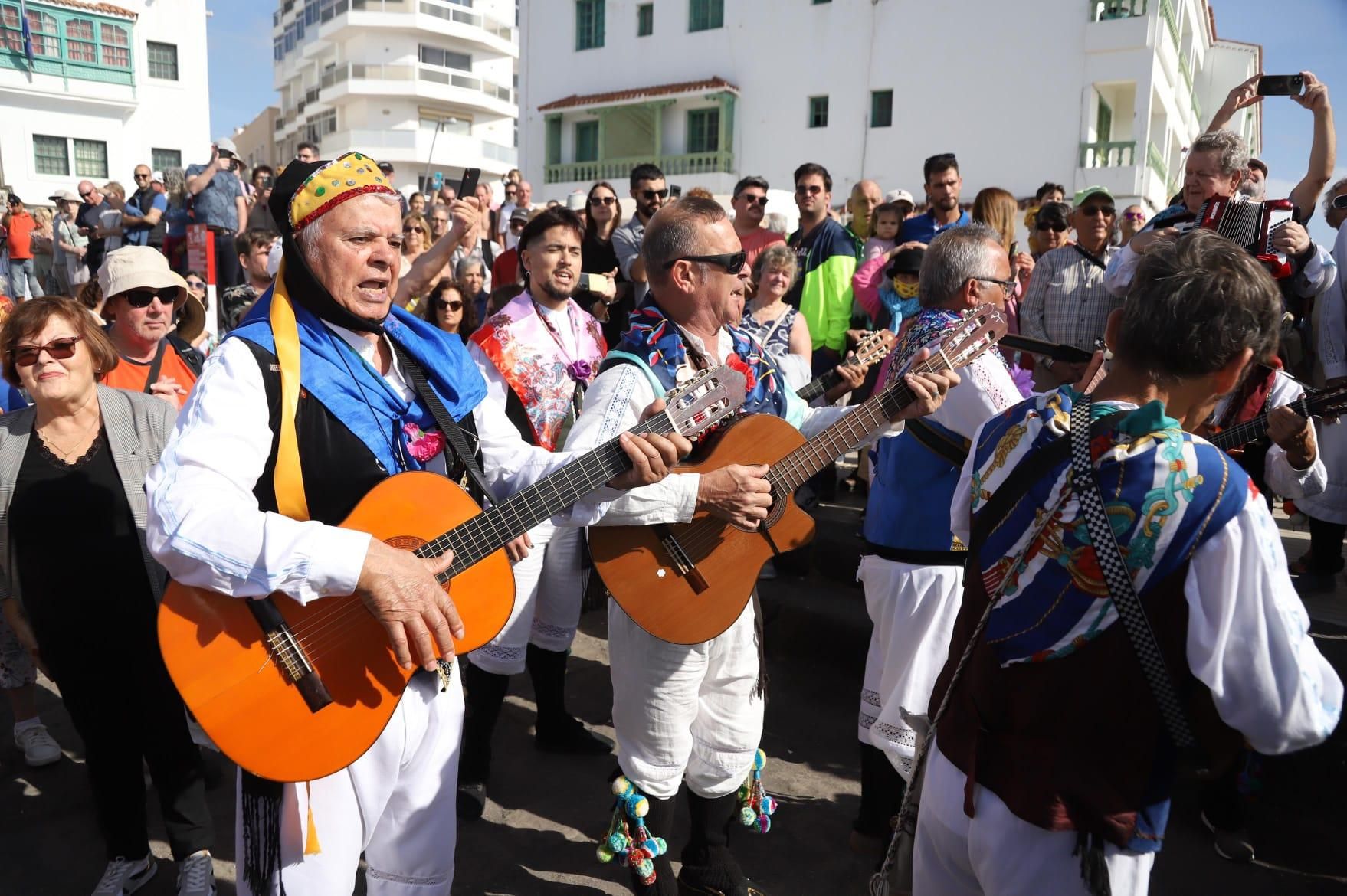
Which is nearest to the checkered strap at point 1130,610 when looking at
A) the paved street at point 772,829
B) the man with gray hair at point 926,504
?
the man with gray hair at point 926,504

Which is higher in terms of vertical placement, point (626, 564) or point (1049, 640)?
point (1049, 640)

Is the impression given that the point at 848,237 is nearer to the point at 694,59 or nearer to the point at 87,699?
the point at 87,699

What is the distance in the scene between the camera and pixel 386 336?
2.40 m

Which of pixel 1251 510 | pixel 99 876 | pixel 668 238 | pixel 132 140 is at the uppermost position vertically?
pixel 132 140

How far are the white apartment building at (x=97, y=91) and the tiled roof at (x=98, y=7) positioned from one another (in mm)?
29

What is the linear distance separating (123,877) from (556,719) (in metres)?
1.81

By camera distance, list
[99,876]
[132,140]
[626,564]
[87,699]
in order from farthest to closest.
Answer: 1. [132,140]
2. [99,876]
3. [87,699]
4. [626,564]

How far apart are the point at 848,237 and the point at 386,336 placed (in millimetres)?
4748

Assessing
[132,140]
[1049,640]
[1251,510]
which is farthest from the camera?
[132,140]

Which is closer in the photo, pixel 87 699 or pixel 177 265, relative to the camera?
pixel 87 699

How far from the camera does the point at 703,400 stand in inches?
98.8

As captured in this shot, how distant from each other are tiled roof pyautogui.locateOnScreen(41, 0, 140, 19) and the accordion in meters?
42.0

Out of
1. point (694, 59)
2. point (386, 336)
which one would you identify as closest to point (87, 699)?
point (386, 336)

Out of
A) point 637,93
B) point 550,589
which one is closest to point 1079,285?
point 550,589
